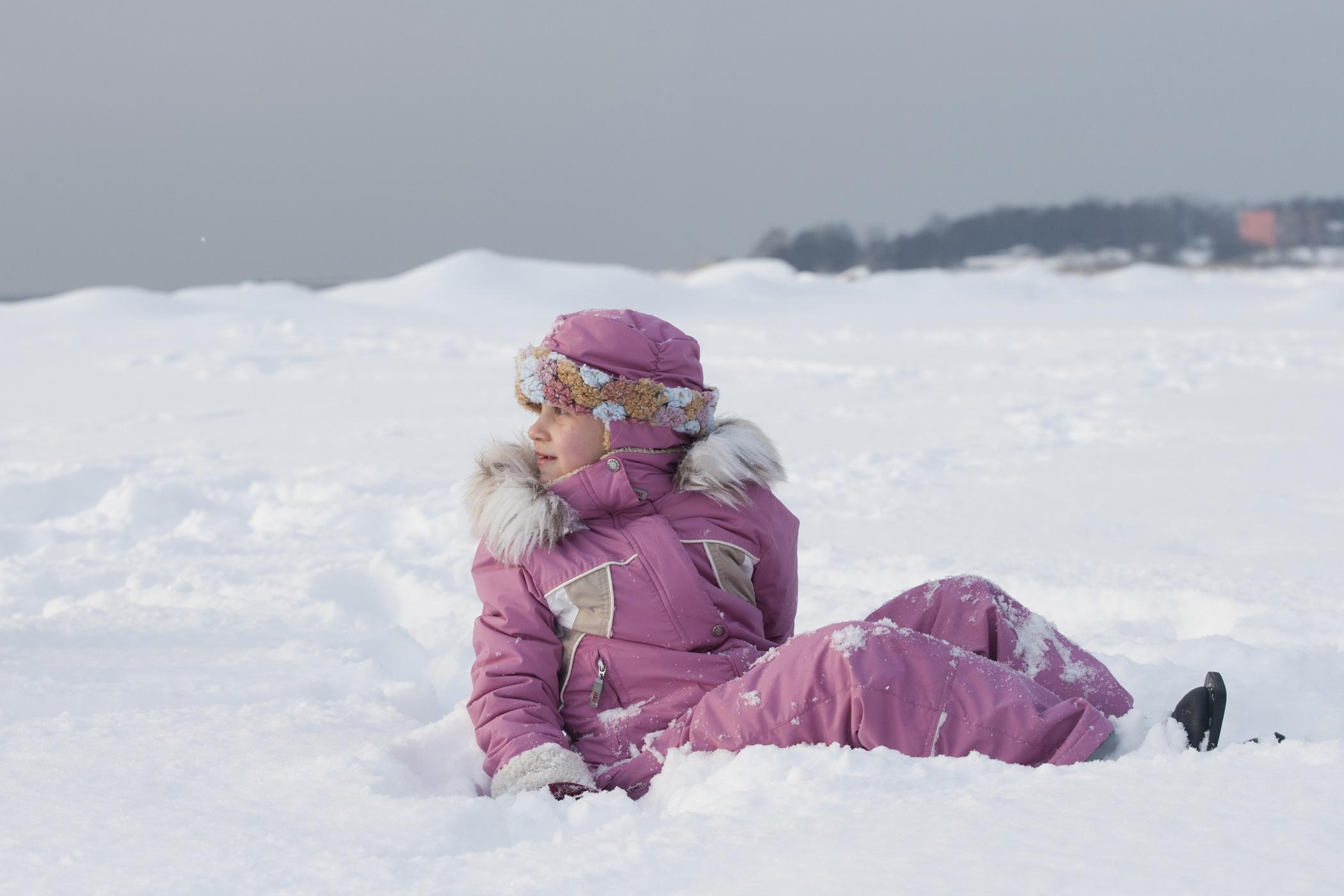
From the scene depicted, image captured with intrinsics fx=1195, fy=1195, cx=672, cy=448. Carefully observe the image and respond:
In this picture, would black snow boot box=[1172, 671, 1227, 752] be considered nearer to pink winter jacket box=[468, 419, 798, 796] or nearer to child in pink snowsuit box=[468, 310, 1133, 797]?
child in pink snowsuit box=[468, 310, 1133, 797]

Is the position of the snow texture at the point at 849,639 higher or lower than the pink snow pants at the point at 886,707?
higher

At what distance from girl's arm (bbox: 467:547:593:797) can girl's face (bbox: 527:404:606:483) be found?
8.9 inches

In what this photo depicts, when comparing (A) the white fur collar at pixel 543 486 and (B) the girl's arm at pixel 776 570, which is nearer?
(A) the white fur collar at pixel 543 486

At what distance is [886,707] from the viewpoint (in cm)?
182

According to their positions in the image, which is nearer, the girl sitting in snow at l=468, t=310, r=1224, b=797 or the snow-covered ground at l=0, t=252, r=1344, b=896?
the snow-covered ground at l=0, t=252, r=1344, b=896

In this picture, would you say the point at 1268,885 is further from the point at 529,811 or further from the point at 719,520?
the point at 719,520

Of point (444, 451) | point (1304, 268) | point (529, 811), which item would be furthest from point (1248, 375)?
point (1304, 268)

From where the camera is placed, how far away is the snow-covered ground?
1.37 metres

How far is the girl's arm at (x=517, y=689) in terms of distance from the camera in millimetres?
1927

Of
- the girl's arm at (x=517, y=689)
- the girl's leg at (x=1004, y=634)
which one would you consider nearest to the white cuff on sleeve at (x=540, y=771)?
the girl's arm at (x=517, y=689)

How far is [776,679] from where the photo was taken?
189 cm

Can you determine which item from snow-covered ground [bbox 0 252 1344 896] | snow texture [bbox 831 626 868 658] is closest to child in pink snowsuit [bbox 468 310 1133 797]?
snow texture [bbox 831 626 868 658]

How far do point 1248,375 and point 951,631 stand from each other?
6.39m

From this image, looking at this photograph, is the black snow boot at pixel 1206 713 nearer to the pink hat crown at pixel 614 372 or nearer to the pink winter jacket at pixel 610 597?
the pink winter jacket at pixel 610 597
